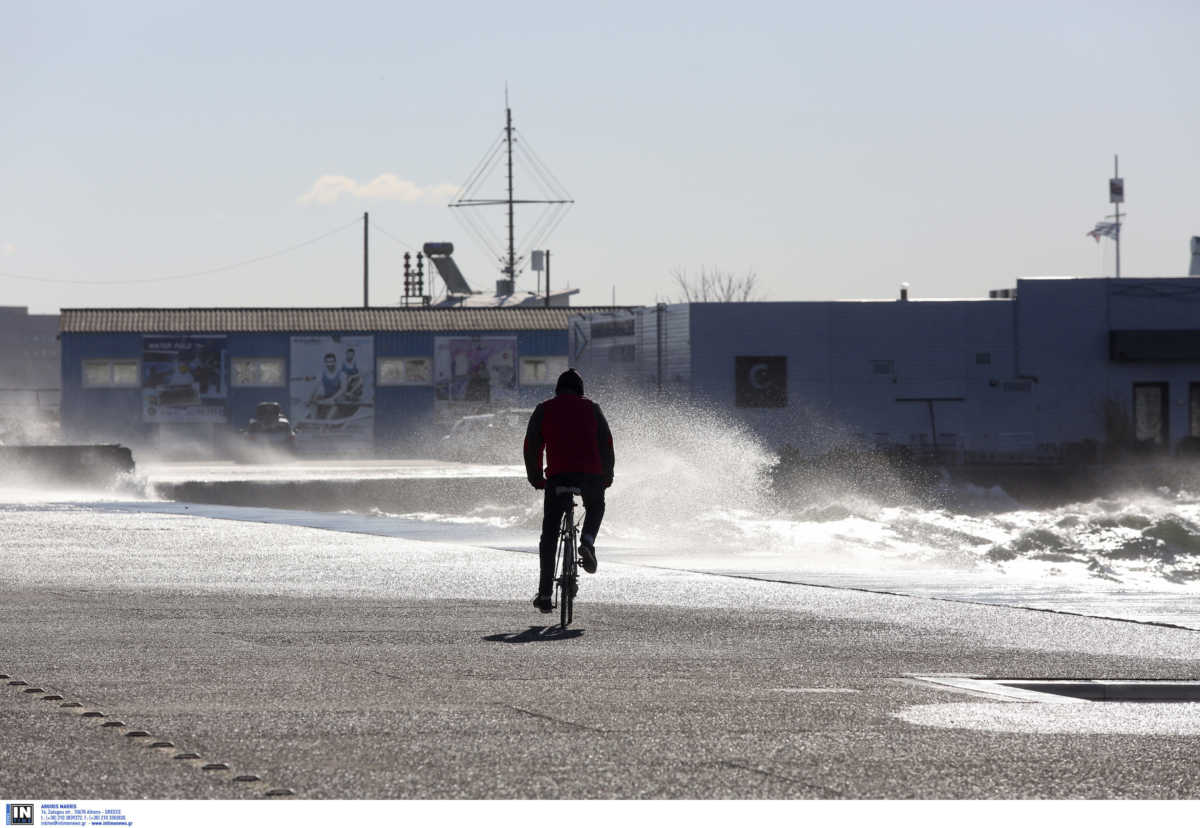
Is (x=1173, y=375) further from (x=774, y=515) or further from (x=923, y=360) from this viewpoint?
(x=774, y=515)

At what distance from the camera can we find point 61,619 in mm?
14211

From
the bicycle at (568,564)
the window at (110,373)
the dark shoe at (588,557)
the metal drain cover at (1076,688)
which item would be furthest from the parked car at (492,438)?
the metal drain cover at (1076,688)

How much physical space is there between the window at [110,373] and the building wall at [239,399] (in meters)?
0.20

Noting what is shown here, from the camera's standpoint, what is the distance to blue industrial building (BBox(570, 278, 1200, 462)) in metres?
54.8

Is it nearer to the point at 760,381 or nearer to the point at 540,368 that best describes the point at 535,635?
the point at 760,381

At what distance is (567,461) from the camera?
14.1 meters

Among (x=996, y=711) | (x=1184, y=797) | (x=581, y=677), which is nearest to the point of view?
(x=1184, y=797)

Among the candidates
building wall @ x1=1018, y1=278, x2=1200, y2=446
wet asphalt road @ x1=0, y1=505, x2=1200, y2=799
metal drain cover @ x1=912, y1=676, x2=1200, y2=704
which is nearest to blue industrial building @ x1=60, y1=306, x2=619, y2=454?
building wall @ x1=1018, y1=278, x2=1200, y2=446

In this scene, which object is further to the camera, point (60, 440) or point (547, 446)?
point (60, 440)

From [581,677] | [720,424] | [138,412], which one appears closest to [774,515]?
[720,424]

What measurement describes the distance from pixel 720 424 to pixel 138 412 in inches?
1211

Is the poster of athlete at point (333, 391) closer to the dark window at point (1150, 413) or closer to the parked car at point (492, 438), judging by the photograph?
the parked car at point (492, 438)

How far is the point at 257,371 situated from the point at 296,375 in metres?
1.67

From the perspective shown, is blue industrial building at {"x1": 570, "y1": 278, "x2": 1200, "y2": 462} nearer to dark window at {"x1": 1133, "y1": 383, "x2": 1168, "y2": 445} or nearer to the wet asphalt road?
dark window at {"x1": 1133, "y1": 383, "x2": 1168, "y2": 445}
